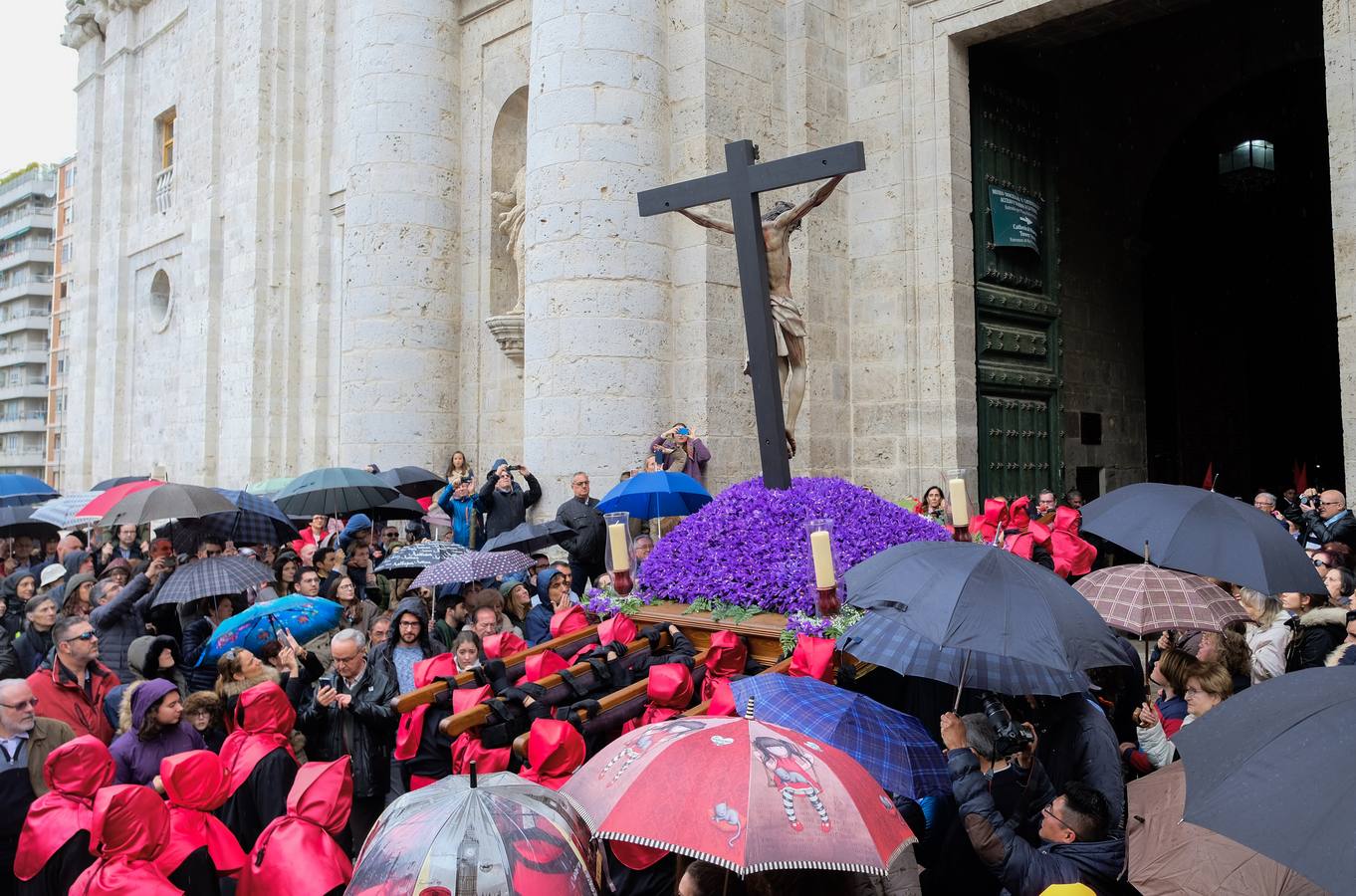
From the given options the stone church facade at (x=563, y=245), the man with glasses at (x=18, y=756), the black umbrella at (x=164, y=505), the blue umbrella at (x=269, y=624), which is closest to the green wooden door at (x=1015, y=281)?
the stone church facade at (x=563, y=245)

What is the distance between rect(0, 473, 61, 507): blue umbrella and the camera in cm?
1620

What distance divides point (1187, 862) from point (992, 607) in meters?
1.07

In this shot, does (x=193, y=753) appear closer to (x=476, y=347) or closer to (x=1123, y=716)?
(x=1123, y=716)

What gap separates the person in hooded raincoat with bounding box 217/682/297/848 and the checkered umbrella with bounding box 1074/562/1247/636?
151 inches

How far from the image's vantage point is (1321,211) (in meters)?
19.4

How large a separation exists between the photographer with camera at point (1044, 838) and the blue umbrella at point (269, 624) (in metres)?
4.25

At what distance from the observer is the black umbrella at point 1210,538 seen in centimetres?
489

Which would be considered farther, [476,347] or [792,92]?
[476,347]

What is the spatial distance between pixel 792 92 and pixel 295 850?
33.4 feet

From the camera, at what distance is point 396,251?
590 inches

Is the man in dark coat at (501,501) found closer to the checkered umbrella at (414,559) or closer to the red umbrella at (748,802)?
the checkered umbrella at (414,559)

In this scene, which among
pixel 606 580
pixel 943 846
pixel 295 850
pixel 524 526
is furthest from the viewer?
pixel 524 526

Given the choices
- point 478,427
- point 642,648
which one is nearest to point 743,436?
point 478,427

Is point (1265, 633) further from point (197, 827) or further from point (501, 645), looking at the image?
point (197, 827)
